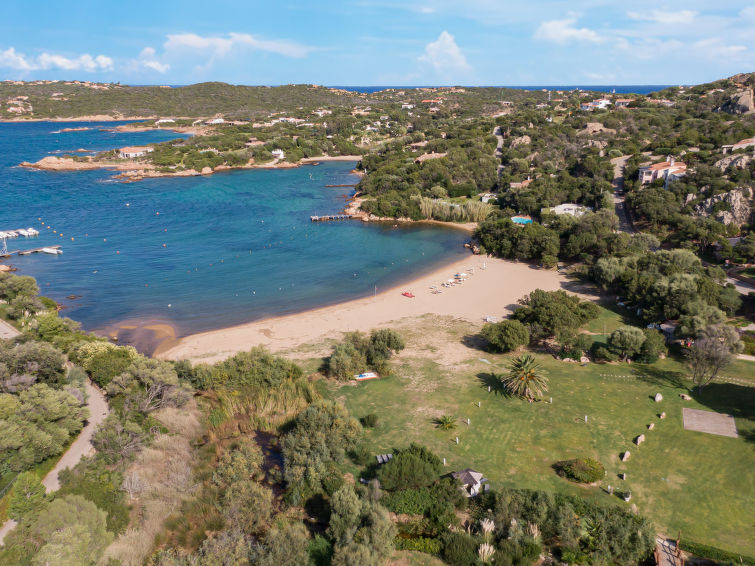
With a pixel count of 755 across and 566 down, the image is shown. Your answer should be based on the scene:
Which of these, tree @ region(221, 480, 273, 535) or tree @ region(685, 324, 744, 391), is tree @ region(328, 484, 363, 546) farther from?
tree @ region(685, 324, 744, 391)

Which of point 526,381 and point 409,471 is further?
point 526,381

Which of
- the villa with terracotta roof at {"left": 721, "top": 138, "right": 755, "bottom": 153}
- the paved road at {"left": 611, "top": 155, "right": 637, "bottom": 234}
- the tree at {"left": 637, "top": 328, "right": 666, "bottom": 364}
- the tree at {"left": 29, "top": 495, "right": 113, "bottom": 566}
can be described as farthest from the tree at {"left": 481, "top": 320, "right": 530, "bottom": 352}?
Answer: the villa with terracotta roof at {"left": 721, "top": 138, "right": 755, "bottom": 153}

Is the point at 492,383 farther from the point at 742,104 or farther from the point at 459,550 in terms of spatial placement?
the point at 742,104

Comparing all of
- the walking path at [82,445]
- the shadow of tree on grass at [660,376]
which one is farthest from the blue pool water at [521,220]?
the walking path at [82,445]

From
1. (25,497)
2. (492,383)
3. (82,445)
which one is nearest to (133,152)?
(82,445)

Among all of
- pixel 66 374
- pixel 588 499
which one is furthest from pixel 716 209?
pixel 66 374

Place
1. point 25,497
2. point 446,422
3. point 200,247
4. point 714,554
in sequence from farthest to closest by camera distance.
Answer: point 200,247 < point 446,422 < point 25,497 < point 714,554
